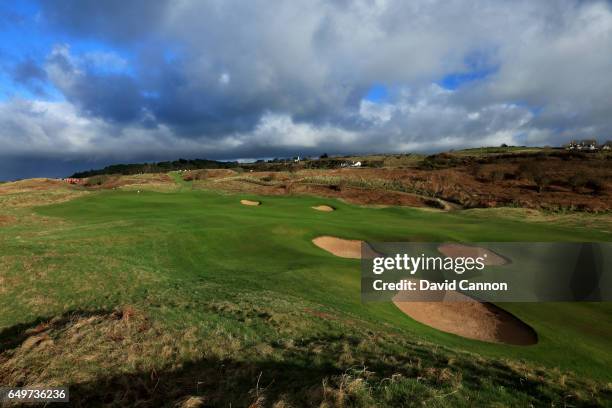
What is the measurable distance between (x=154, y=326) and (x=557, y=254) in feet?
75.2

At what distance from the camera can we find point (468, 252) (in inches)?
953

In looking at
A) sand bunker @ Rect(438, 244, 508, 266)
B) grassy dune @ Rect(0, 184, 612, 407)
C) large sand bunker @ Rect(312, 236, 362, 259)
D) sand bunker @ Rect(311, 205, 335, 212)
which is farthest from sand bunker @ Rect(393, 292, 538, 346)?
sand bunker @ Rect(311, 205, 335, 212)

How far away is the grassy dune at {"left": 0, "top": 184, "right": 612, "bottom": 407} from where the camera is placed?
6.85 metres

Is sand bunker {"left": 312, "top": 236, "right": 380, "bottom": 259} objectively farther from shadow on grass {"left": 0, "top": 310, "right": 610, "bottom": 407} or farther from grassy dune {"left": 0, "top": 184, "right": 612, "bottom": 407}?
shadow on grass {"left": 0, "top": 310, "right": 610, "bottom": 407}

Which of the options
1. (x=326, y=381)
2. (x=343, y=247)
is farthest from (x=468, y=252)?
(x=326, y=381)

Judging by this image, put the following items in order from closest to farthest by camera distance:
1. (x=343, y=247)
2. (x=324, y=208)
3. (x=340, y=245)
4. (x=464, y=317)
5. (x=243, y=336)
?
1. (x=243, y=336)
2. (x=464, y=317)
3. (x=343, y=247)
4. (x=340, y=245)
5. (x=324, y=208)

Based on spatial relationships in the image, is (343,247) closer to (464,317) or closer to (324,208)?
(464,317)

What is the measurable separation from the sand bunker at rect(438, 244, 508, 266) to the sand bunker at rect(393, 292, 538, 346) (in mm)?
6929

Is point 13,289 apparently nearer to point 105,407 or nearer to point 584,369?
point 105,407

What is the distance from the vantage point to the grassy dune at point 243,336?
22.5ft

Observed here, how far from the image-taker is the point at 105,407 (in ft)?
23.1

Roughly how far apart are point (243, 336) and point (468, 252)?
63.6 ft

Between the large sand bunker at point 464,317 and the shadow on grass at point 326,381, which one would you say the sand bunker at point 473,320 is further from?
the shadow on grass at point 326,381

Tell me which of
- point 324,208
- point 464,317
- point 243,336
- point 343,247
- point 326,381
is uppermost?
point 326,381
